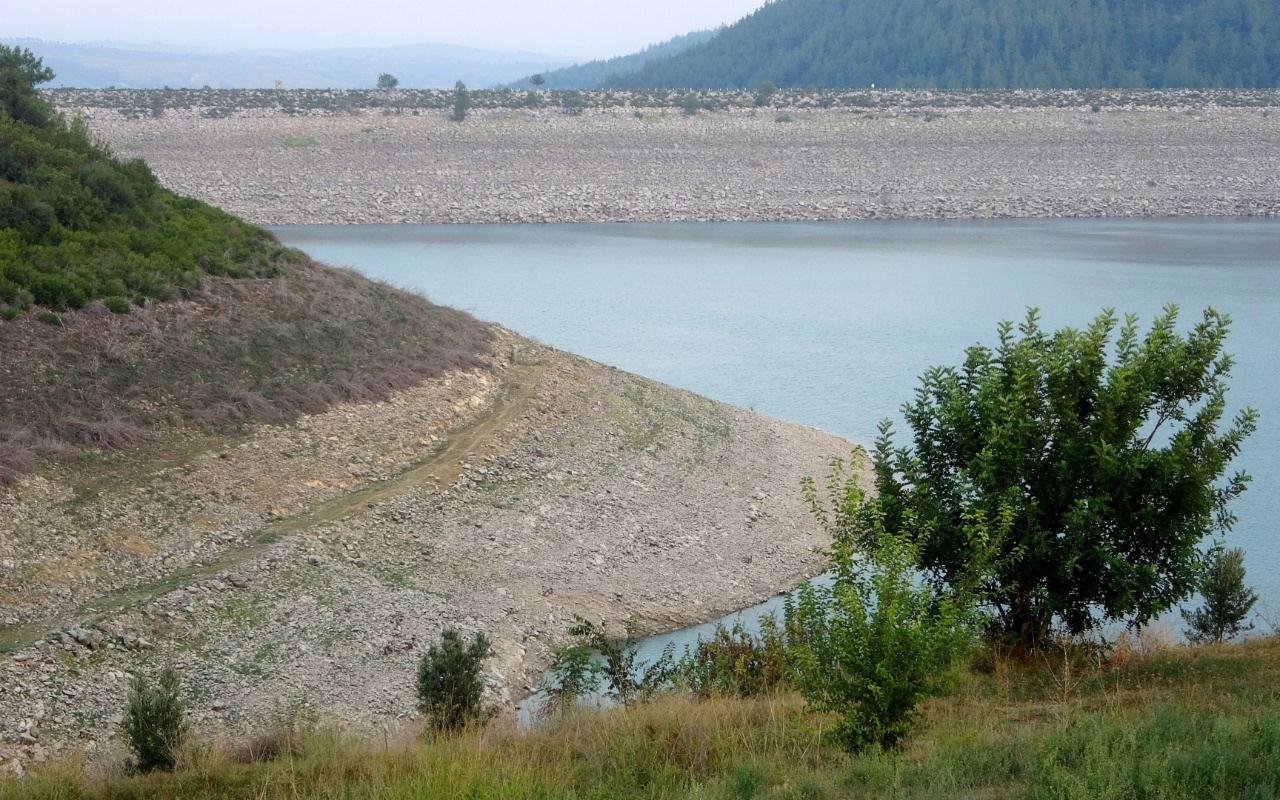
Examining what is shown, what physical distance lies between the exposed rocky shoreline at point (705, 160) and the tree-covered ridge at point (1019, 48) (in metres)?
32.8

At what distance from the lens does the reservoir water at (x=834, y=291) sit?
1944cm

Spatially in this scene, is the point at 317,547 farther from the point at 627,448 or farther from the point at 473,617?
the point at 627,448

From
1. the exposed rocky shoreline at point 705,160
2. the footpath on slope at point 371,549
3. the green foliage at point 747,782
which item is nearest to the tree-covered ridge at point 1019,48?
the exposed rocky shoreline at point 705,160

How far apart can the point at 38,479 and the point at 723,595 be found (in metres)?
5.97

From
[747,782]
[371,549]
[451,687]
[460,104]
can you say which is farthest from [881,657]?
[460,104]

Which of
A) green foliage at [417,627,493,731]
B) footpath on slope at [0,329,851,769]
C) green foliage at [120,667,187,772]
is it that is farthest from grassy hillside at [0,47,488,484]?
green foliage at [417,627,493,731]

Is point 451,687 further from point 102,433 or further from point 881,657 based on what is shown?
point 102,433

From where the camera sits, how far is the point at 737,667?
7.41m

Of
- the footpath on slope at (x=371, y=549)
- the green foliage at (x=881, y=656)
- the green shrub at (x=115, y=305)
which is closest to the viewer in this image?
the green foliage at (x=881, y=656)

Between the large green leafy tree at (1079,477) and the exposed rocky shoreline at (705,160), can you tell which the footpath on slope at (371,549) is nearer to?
the large green leafy tree at (1079,477)

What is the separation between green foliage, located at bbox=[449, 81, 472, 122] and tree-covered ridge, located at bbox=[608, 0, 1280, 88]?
47.0m

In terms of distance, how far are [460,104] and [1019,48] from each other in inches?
2251

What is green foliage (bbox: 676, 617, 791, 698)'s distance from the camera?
7.18 meters

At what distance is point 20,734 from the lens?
21.8 ft
